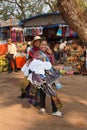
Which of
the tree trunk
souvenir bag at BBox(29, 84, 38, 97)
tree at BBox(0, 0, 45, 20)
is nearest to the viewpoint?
the tree trunk

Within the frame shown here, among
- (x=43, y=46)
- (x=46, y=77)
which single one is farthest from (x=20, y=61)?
(x=46, y=77)

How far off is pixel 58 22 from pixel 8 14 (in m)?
25.7

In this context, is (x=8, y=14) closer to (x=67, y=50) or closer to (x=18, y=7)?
(x=18, y=7)

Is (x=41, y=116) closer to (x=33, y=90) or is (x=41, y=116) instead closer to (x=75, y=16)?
(x=33, y=90)

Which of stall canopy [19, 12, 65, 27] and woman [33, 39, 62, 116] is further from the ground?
woman [33, 39, 62, 116]

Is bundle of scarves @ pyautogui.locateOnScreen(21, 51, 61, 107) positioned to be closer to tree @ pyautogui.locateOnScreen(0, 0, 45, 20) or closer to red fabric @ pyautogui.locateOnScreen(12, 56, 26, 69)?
red fabric @ pyautogui.locateOnScreen(12, 56, 26, 69)

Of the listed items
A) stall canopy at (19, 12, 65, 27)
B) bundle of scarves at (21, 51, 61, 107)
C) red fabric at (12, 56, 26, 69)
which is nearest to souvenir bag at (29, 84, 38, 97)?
bundle of scarves at (21, 51, 61, 107)

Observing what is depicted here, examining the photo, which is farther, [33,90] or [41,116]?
[33,90]

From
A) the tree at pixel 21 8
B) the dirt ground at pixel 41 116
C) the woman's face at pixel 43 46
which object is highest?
the woman's face at pixel 43 46

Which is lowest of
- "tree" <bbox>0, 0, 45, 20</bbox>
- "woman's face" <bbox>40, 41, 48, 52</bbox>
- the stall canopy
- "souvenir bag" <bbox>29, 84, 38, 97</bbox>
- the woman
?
"tree" <bbox>0, 0, 45, 20</bbox>

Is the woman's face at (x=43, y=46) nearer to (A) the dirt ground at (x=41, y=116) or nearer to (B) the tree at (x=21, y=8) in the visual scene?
(A) the dirt ground at (x=41, y=116)

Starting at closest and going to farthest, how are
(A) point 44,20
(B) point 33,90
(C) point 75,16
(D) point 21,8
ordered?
1. (C) point 75,16
2. (B) point 33,90
3. (A) point 44,20
4. (D) point 21,8

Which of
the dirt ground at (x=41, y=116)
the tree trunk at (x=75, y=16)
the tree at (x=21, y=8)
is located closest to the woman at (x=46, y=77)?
the dirt ground at (x=41, y=116)

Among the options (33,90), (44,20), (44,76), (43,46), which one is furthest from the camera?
(44,20)
